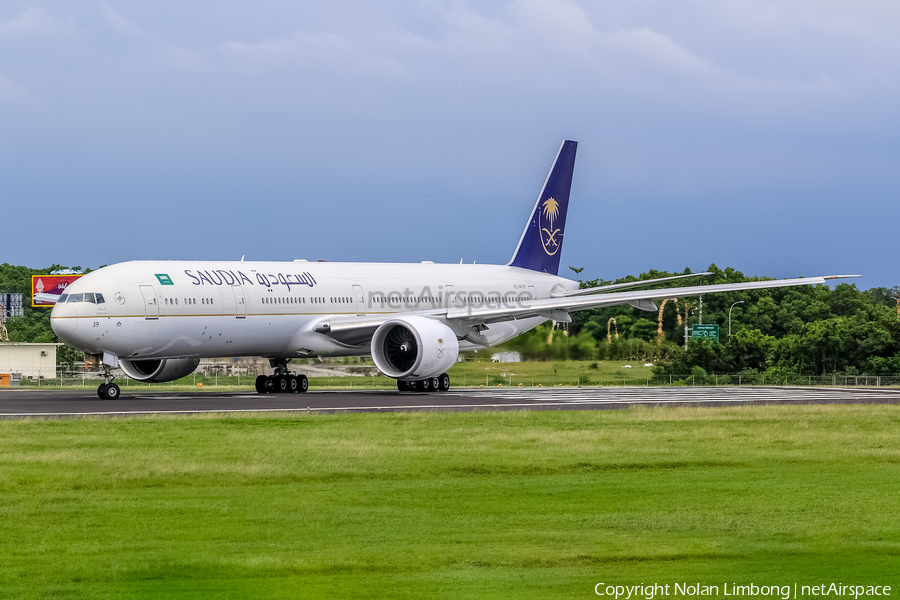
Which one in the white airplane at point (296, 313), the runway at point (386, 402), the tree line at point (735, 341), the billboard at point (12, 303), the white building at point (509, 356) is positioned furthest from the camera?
the billboard at point (12, 303)

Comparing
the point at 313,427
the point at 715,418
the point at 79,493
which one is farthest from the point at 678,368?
the point at 79,493

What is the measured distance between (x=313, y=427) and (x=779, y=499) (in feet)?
36.8

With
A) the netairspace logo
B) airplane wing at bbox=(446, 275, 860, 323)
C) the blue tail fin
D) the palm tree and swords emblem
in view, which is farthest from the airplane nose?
the netairspace logo

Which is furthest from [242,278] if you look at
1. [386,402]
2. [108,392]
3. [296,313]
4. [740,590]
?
[740,590]

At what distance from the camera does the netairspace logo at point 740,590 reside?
862cm

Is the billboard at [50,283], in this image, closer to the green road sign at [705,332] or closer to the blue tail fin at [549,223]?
the green road sign at [705,332]

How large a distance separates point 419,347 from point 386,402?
9.48 feet

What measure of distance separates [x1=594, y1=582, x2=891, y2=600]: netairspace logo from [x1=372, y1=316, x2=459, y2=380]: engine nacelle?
24941 millimetres

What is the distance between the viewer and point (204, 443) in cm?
1939

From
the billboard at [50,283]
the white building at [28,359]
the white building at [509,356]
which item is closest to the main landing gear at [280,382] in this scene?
the white building at [509,356]

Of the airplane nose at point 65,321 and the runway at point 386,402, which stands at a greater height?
the airplane nose at point 65,321

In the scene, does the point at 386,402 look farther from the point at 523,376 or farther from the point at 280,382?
the point at 523,376

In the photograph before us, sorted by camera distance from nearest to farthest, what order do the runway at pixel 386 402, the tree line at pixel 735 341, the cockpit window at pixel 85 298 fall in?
1. the runway at pixel 386 402
2. the cockpit window at pixel 85 298
3. the tree line at pixel 735 341

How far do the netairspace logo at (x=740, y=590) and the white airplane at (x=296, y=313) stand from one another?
79.4 ft
